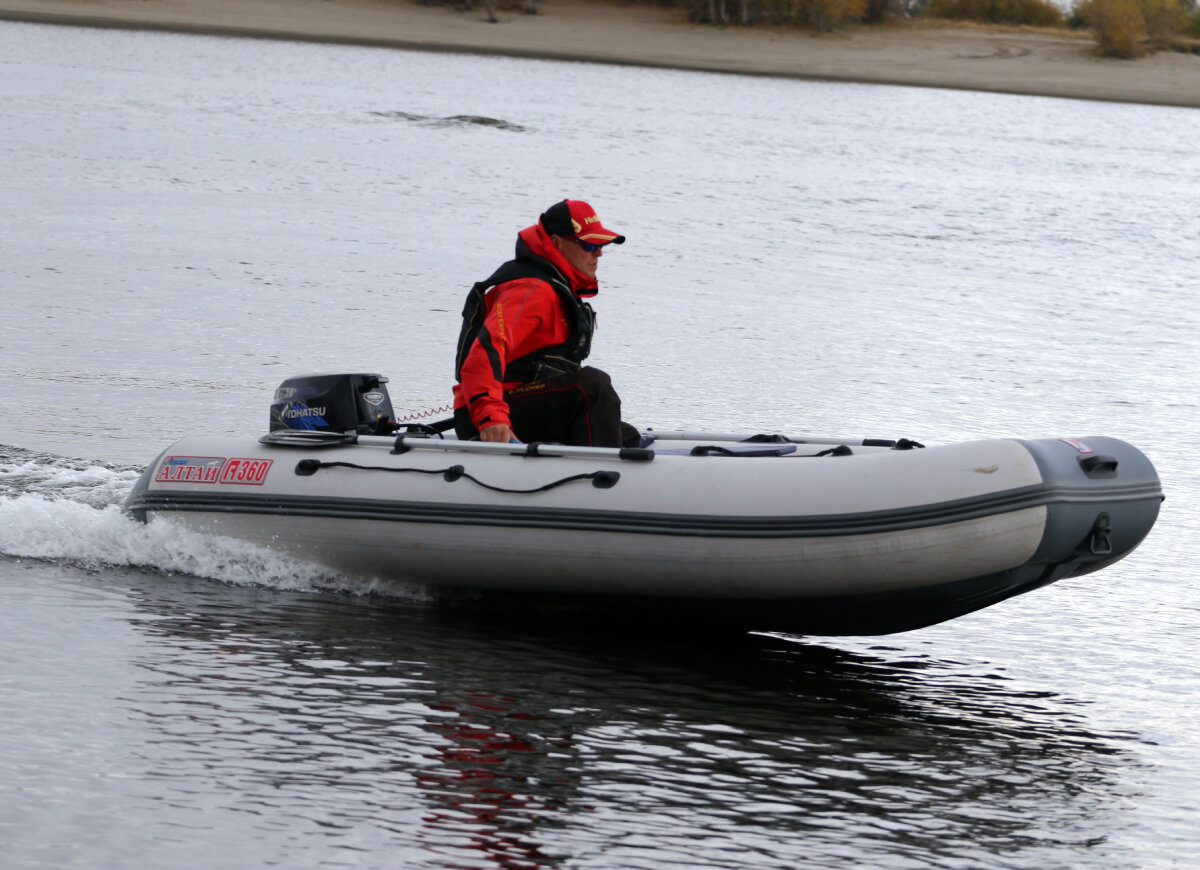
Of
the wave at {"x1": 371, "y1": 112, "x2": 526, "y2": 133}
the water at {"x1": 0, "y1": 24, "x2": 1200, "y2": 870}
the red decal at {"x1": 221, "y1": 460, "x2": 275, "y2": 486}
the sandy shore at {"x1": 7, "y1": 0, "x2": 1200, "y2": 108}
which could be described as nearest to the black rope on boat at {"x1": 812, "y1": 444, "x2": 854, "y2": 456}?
the water at {"x1": 0, "y1": 24, "x2": 1200, "y2": 870}

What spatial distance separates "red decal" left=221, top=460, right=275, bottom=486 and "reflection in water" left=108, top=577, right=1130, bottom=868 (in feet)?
1.22

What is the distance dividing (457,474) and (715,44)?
35.4m

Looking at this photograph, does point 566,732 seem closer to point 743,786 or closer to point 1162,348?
point 743,786

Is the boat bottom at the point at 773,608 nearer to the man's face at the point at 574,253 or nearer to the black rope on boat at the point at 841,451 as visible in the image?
the black rope on boat at the point at 841,451

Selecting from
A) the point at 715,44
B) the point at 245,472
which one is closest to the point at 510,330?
the point at 245,472

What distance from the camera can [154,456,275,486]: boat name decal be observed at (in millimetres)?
5047

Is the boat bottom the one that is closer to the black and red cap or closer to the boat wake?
the boat wake

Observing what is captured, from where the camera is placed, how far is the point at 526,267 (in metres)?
4.91

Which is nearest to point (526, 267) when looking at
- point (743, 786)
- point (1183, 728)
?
point (743, 786)

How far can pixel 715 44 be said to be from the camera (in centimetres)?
3859

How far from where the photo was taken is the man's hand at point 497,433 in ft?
15.9

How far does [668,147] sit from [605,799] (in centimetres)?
1922

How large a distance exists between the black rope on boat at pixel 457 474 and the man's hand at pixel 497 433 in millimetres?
155

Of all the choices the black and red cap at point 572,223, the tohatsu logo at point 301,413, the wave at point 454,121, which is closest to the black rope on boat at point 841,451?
the black and red cap at point 572,223
